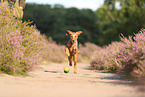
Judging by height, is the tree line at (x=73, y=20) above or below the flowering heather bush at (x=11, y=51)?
above

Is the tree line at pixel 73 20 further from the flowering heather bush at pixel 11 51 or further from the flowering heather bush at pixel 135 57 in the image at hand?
the flowering heather bush at pixel 135 57

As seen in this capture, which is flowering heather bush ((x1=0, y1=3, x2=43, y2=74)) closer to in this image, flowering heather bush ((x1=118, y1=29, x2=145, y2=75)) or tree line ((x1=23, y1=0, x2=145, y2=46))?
flowering heather bush ((x1=118, y1=29, x2=145, y2=75))

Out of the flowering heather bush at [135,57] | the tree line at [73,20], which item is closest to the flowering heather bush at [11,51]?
the flowering heather bush at [135,57]

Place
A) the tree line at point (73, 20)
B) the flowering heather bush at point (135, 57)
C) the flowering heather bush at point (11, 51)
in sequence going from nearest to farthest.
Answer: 1. the flowering heather bush at point (135, 57)
2. the flowering heather bush at point (11, 51)
3. the tree line at point (73, 20)

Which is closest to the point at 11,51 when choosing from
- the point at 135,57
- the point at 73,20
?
the point at 135,57

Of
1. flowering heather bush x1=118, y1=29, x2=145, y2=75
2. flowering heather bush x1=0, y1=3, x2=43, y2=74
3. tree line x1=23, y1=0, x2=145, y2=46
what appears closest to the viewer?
flowering heather bush x1=118, y1=29, x2=145, y2=75

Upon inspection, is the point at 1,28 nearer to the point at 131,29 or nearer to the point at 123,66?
the point at 123,66

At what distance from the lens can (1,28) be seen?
9.37m

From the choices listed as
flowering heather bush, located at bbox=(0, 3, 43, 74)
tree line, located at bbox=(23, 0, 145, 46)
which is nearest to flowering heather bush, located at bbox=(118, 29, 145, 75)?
flowering heather bush, located at bbox=(0, 3, 43, 74)

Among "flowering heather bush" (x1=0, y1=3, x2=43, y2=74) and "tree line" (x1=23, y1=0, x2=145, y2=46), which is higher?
"tree line" (x1=23, y1=0, x2=145, y2=46)

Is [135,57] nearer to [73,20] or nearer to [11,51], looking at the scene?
A: [11,51]

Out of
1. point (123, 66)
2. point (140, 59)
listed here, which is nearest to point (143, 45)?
point (140, 59)

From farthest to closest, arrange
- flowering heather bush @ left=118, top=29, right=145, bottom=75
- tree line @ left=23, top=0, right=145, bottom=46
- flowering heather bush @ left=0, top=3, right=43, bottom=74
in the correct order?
tree line @ left=23, top=0, right=145, bottom=46 < flowering heather bush @ left=0, top=3, right=43, bottom=74 < flowering heather bush @ left=118, top=29, right=145, bottom=75

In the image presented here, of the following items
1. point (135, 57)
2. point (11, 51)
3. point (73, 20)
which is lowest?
point (135, 57)
